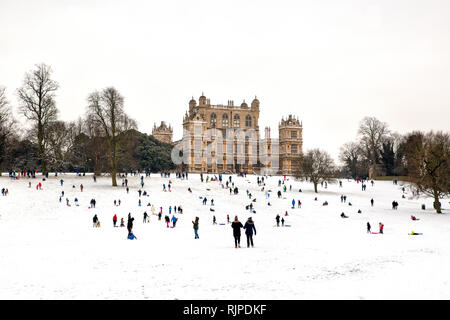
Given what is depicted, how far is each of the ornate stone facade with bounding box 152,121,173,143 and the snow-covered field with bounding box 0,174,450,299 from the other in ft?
308

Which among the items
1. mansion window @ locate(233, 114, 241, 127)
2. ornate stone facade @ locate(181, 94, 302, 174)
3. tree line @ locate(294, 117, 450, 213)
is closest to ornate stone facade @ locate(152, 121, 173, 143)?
ornate stone facade @ locate(181, 94, 302, 174)

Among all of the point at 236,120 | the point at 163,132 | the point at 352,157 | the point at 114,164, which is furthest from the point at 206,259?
the point at 163,132

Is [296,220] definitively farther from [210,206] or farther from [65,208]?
[65,208]

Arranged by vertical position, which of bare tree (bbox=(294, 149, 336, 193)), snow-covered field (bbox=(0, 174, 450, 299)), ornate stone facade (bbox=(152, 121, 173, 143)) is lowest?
snow-covered field (bbox=(0, 174, 450, 299))

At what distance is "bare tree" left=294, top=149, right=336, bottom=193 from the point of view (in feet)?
193

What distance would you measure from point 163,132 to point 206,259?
119m

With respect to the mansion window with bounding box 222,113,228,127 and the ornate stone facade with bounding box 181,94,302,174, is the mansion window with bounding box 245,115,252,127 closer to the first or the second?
the ornate stone facade with bounding box 181,94,302,174

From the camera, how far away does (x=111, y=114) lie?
5138cm

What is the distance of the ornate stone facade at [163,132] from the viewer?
130375 mm

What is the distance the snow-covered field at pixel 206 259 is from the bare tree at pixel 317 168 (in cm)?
2177

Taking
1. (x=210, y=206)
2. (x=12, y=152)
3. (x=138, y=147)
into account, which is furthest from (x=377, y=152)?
(x=12, y=152)

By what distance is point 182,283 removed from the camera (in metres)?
11.1
